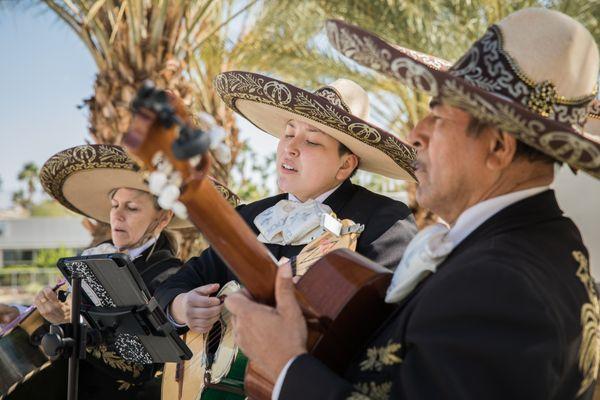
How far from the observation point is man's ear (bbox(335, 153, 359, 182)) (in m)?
3.45

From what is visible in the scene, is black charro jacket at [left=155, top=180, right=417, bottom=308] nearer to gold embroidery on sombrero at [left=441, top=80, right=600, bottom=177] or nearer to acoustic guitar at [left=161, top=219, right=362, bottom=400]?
acoustic guitar at [left=161, top=219, right=362, bottom=400]

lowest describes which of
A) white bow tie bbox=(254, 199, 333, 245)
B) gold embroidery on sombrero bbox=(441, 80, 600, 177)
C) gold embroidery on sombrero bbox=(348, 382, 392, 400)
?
white bow tie bbox=(254, 199, 333, 245)

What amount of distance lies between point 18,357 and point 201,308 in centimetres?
131

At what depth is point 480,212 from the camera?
1.80 meters

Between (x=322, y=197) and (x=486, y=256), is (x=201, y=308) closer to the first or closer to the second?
(x=322, y=197)

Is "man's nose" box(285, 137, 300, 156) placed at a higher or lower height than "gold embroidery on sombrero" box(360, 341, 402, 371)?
lower

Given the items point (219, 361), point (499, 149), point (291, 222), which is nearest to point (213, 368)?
point (219, 361)

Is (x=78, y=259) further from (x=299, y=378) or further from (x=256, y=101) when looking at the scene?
(x=299, y=378)

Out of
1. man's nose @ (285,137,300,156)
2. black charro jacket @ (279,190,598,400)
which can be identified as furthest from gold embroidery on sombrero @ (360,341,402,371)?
man's nose @ (285,137,300,156)

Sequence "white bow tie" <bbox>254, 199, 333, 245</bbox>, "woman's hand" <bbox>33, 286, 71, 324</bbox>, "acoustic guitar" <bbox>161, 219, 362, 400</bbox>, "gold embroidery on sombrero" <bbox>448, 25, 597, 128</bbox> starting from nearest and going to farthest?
1. "gold embroidery on sombrero" <bbox>448, 25, 597, 128</bbox>
2. "acoustic guitar" <bbox>161, 219, 362, 400</bbox>
3. "white bow tie" <bbox>254, 199, 333, 245</bbox>
4. "woman's hand" <bbox>33, 286, 71, 324</bbox>

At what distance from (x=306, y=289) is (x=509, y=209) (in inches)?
21.9

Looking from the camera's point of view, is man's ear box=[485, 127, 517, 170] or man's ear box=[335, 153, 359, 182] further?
man's ear box=[335, 153, 359, 182]

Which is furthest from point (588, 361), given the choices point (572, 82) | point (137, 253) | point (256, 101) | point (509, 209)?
point (137, 253)

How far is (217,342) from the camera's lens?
3.26 m
